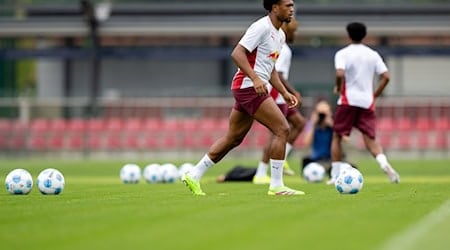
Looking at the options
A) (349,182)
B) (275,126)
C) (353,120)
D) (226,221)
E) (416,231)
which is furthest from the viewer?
(353,120)

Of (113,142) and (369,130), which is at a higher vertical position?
(369,130)

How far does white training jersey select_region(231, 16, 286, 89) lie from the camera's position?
13834 mm

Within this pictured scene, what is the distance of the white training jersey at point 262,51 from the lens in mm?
13834

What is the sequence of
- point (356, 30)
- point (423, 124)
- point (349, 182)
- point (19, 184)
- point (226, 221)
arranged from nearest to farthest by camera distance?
point (226, 221) → point (349, 182) → point (19, 184) → point (356, 30) → point (423, 124)

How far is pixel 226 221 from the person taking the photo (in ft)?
32.4

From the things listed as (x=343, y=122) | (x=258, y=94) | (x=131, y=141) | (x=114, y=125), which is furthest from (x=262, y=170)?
(x=114, y=125)

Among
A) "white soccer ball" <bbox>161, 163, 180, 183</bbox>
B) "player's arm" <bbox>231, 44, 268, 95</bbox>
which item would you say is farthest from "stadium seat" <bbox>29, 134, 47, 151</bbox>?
"player's arm" <bbox>231, 44, 268, 95</bbox>

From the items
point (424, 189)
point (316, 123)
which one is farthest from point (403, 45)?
point (424, 189)

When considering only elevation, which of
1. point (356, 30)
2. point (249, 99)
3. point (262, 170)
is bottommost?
point (262, 170)

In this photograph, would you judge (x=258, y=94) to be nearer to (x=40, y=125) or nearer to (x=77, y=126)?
(x=77, y=126)

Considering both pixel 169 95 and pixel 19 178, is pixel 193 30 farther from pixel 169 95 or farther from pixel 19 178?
pixel 19 178

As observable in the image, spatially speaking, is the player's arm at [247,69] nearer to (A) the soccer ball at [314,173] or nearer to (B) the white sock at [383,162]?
(B) the white sock at [383,162]

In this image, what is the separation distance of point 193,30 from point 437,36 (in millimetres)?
8596

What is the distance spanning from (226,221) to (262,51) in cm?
441
